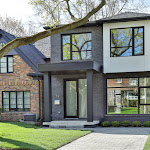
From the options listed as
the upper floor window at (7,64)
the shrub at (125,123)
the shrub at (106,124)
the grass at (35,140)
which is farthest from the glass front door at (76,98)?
the grass at (35,140)

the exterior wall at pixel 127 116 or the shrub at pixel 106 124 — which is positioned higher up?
the exterior wall at pixel 127 116

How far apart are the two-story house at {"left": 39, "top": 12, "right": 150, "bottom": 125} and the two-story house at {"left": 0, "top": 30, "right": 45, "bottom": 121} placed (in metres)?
1.47

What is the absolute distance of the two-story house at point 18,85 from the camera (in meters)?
18.1

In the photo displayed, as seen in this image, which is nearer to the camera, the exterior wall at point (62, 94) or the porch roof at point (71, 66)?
the porch roof at point (71, 66)

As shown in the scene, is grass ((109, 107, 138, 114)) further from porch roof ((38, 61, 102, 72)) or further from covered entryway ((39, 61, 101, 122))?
porch roof ((38, 61, 102, 72))

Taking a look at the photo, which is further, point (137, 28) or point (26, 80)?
point (26, 80)

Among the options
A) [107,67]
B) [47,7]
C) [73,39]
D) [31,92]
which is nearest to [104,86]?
[107,67]

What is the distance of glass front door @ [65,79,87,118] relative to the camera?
669 inches

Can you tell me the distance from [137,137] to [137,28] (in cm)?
704

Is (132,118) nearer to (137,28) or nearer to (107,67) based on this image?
(107,67)

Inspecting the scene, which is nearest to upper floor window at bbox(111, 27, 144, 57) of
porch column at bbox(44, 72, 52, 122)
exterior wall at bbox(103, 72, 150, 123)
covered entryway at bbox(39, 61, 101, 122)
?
exterior wall at bbox(103, 72, 150, 123)

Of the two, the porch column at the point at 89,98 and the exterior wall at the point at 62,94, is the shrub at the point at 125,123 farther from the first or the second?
the porch column at the point at 89,98

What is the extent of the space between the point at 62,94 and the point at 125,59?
14.6ft

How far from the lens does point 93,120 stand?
→ 53.2 ft
